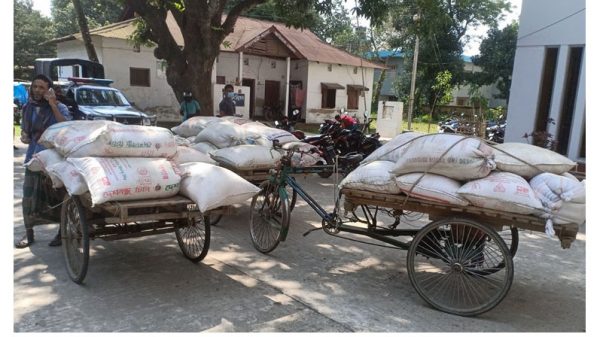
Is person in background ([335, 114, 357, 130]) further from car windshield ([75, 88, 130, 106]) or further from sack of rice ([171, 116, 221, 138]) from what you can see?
car windshield ([75, 88, 130, 106])

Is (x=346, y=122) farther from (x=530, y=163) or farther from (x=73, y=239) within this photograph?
A: (x=73, y=239)

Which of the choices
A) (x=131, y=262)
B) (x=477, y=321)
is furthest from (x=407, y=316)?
(x=131, y=262)

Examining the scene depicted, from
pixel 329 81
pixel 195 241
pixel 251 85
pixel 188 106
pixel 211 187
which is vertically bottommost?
pixel 195 241

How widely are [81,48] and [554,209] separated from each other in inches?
Result: 833

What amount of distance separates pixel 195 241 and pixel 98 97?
9.55m

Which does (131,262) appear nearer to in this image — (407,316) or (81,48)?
(407,316)

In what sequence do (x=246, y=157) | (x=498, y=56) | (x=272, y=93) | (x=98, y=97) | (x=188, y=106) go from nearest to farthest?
1. (x=246, y=157)
2. (x=188, y=106)
3. (x=98, y=97)
4. (x=272, y=93)
5. (x=498, y=56)

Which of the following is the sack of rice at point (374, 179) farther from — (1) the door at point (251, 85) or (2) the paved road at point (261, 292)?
(1) the door at point (251, 85)

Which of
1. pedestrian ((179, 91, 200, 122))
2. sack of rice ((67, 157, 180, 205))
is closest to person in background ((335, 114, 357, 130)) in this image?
pedestrian ((179, 91, 200, 122))

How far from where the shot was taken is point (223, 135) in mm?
6051

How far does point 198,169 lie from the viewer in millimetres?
3803

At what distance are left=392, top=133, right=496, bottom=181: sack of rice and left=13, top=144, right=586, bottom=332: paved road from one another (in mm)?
1071

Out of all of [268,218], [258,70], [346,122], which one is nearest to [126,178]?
[268,218]

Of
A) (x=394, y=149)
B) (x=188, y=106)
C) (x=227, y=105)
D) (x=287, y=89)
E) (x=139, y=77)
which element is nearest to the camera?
(x=394, y=149)
